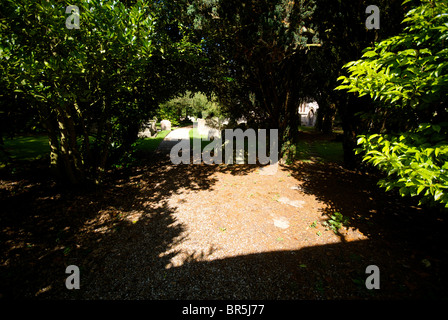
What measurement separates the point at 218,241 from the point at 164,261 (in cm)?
127

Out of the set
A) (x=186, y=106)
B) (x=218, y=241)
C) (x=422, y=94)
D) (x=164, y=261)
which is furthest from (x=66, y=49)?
(x=186, y=106)

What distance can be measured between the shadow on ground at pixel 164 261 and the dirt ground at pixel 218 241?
0.07 ft

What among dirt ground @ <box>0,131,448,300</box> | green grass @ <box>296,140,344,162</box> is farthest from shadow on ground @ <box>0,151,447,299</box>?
green grass @ <box>296,140,344,162</box>

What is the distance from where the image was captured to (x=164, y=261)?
3984 mm

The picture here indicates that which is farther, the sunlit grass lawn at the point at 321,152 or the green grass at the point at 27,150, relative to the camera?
the sunlit grass lawn at the point at 321,152

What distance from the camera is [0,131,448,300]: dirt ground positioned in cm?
334

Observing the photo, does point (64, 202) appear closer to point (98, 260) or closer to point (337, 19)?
point (98, 260)

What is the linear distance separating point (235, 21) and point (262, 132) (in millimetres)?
6130

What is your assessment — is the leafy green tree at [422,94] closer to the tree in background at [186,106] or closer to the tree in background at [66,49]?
the tree in background at [66,49]

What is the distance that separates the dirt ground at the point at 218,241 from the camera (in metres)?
3.34

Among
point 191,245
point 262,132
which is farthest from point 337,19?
point 191,245

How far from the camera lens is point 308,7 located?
6.76 m

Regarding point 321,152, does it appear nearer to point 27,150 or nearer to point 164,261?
point 164,261
